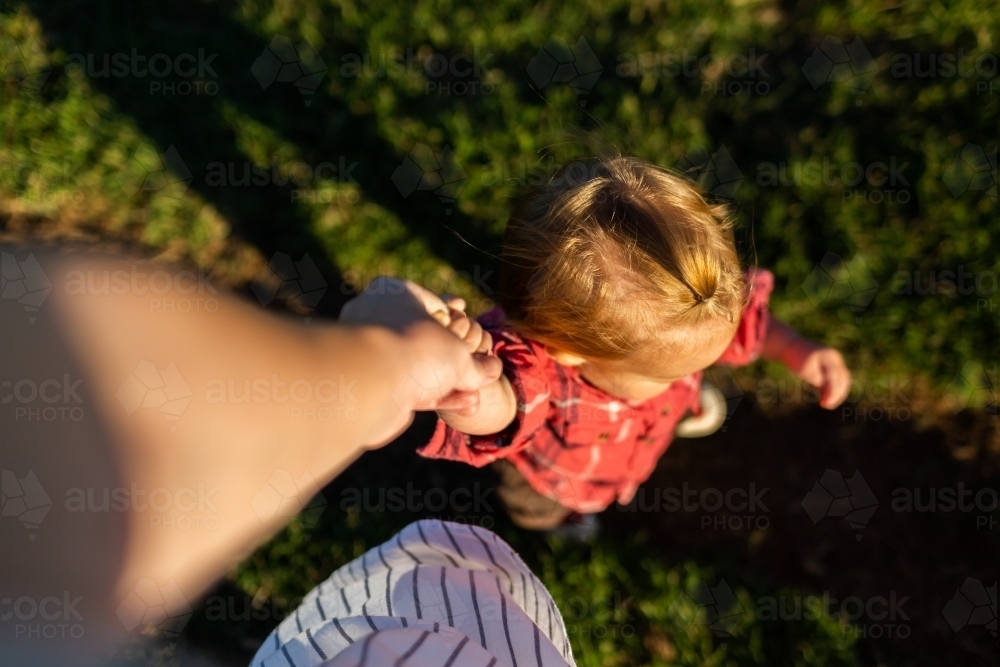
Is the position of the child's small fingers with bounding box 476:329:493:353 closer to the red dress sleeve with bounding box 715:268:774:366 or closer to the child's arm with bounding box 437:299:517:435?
the child's arm with bounding box 437:299:517:435

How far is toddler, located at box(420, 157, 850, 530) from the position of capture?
1.37 metres

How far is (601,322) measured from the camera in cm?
140

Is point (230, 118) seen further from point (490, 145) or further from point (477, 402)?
point (477, 402)

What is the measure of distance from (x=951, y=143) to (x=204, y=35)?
2973 millimetres

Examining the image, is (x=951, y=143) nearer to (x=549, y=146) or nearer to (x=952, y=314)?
(x=952, y=314)

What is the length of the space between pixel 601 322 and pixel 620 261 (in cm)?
13

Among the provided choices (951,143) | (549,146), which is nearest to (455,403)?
(549,146)

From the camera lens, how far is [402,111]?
275 centimetres

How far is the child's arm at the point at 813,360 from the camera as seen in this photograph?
6.51 ft

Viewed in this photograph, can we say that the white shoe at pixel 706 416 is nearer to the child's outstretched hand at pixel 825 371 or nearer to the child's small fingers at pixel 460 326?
the child's outstretched hand at pixel 825 371

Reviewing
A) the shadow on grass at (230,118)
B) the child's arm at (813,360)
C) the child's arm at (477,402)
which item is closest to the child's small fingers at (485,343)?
the child's arm at (477,402)

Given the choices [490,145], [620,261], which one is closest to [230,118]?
[490,145]

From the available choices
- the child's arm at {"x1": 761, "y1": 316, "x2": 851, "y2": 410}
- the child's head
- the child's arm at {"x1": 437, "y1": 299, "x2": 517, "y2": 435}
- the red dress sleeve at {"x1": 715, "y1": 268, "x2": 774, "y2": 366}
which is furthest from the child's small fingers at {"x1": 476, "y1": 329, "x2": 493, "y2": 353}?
the child's arm at {"x1": 761, "y1": 316, "x2": 851, "y2": 410}

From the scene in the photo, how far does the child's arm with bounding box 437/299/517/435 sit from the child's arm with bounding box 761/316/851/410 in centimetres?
92
